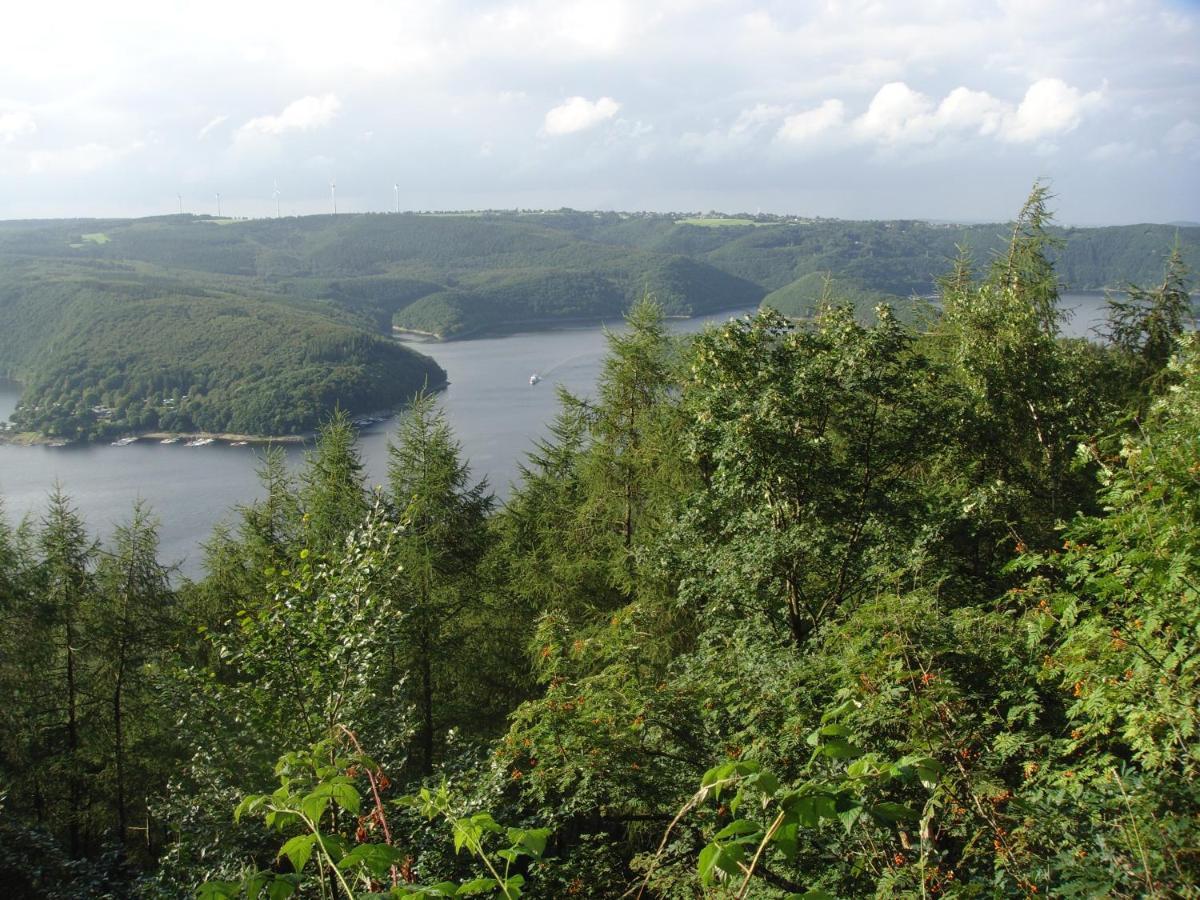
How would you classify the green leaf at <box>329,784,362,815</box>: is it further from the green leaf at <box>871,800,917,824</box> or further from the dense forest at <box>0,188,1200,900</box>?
the green leaf at <box>871,800,917,824</box>

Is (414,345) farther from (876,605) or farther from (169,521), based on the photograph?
(876,605)

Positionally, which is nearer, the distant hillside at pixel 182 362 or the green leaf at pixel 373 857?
the green leaf at pixel 373 857

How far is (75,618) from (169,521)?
3872 centimetres

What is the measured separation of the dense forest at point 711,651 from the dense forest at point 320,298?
14.8 ft

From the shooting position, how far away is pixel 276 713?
520 centimetres

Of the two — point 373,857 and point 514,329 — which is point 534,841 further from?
point 514,329

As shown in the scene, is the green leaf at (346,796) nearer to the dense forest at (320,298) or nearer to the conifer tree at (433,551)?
the conifer tree at (433,551)

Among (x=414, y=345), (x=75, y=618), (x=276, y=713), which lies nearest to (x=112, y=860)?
(x=276, y=713)

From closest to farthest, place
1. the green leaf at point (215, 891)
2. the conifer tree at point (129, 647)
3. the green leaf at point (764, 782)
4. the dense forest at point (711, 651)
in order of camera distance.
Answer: the green leaf at point (764, 782) < the green leaf at point (215, 891) < the dense forest at point (711, 651) < the conifer tree at point (129, 647)

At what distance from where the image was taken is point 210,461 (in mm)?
65938

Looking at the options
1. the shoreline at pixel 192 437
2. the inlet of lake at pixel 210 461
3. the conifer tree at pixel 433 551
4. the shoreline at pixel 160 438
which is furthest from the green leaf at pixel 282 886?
the shoreline at pixel 160 438

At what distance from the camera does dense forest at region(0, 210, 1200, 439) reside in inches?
3088

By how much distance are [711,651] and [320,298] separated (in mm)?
149349

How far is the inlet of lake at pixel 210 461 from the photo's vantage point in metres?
47.0
